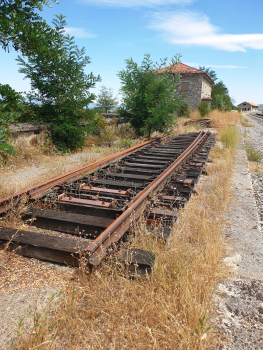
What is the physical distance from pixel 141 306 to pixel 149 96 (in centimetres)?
917

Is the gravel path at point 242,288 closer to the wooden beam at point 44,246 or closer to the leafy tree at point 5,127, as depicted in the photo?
the wooden beam at point 44,246

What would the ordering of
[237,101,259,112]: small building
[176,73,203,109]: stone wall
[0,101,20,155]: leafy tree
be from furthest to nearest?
[237,101,259,112]: small building < [176,73,203,109]: stone wall < [0,101,20,155]: leafy tree

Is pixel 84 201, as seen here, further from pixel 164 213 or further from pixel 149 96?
pixel 149 96

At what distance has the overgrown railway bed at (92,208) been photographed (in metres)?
2.71

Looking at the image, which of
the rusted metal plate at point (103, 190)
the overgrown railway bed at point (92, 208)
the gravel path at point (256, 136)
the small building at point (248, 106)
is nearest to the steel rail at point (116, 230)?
the overgrown railway bed at point (92, 208)

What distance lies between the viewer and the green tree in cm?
1052

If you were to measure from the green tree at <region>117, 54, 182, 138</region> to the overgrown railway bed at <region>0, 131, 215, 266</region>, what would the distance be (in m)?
5.01

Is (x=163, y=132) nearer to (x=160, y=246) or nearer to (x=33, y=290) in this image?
(x=160, y=246)

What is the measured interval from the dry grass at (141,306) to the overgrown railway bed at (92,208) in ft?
0.80

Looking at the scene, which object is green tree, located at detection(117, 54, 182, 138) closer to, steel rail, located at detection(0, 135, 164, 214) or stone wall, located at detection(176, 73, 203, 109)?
steel rail, located at detection(0, 135, 164, 214)

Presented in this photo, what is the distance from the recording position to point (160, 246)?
114 inches

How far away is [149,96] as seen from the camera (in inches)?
409

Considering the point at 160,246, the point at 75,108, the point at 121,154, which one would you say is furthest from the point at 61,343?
the point at 75,108

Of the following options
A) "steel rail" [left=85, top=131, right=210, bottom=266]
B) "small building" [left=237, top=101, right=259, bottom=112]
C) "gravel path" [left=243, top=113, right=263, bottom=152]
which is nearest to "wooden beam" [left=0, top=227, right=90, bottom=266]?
"steel rail" [left=85, top=131, right=210, bottom=266]
